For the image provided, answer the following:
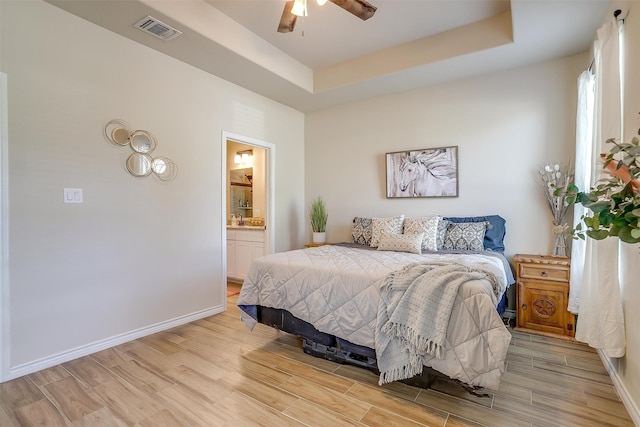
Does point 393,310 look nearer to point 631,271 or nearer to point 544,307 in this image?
point 631,271

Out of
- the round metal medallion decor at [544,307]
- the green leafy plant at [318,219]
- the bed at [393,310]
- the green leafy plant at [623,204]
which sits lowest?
the round metal medallion decor at [544,307]

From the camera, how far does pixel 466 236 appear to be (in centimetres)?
329

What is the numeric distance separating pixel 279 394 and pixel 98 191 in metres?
2.14

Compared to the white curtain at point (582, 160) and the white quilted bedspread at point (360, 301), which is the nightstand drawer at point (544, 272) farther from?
the white quilted bedspread at point (360, 301)

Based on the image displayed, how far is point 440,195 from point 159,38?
10.8ft

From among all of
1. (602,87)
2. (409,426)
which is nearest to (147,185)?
(409,426)

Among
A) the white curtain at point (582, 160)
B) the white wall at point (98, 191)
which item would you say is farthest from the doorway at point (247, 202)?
the white curtain at point (582, 160)

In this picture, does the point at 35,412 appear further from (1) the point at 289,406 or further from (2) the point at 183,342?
(1) the point at 289,406

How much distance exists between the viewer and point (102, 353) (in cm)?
257

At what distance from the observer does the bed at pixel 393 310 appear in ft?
5.51

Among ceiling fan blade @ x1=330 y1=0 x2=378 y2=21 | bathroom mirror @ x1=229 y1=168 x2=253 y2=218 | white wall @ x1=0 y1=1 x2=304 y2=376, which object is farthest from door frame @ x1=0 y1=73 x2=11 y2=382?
bathroom mirror @ x1=229 y1=168 x2=253 y2=218

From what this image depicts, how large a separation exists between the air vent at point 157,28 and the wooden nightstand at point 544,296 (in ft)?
12.1

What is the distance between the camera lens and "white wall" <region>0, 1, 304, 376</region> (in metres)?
2.26

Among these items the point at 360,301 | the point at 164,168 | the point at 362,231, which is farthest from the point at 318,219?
the point at 360,301
